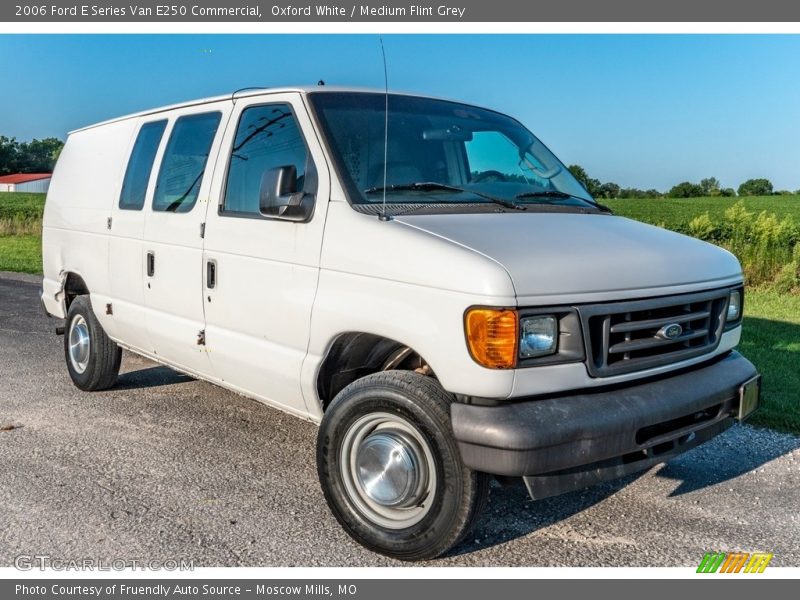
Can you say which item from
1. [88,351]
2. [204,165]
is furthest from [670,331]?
[88,351]

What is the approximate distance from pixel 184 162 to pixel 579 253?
291 cm

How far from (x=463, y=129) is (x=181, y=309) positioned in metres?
2.14

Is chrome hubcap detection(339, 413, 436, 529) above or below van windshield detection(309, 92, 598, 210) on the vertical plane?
below

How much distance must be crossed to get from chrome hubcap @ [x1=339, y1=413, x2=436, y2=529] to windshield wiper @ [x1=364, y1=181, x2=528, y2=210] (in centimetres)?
120

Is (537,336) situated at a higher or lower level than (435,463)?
higher

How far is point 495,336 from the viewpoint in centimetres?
322

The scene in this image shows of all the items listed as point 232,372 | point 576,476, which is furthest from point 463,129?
point 576,476

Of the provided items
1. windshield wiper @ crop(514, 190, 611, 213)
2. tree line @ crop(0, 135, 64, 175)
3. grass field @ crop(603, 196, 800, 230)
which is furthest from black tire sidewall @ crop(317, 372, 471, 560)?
tree line @ crop(0, 135, 64, 175)

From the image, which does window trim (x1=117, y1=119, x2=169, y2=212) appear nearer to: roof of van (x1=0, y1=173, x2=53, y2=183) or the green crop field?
the green crop field

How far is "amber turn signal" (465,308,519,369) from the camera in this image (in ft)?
10.5

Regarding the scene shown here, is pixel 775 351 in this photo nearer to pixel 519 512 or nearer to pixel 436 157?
pixel 519 512

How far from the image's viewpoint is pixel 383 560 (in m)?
3.66

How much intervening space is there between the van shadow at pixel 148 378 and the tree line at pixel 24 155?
8237 cm

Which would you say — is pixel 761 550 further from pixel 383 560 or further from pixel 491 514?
pixel 383 560
